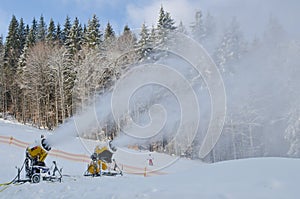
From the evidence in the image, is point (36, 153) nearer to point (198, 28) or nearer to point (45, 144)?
point (45, 144)

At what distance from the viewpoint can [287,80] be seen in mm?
26453

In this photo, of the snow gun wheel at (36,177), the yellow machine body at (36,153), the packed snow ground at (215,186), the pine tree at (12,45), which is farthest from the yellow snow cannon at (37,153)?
the pine tree at (12,45)

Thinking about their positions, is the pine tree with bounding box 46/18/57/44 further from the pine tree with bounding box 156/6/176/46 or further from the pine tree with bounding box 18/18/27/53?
the pine tree with bounding box 156/6/176/46

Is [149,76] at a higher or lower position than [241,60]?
lower

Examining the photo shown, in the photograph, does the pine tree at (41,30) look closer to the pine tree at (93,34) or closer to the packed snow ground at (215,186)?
the pine tree at (93,34)

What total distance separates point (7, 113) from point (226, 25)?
37.2 metres

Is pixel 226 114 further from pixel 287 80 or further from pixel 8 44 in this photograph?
pixel 8 44

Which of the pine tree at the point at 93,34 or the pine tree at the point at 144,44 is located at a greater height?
the pine tree at the point at 93,34

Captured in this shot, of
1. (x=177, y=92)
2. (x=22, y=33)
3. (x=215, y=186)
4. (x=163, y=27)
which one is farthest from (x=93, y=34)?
(x=215, y=186)

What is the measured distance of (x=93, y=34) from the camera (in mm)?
43938

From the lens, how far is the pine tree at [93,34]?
140 ft

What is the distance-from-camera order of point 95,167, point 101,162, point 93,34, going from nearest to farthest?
point 95,167 → point 101,162 → point 93,34

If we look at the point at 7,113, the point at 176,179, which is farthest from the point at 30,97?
the point at 176,179

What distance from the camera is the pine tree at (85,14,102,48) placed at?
140 ft
